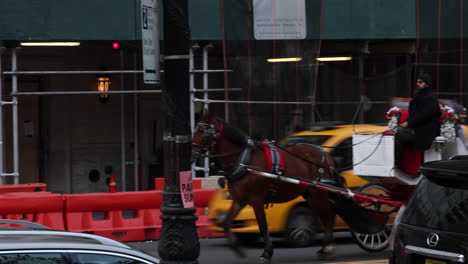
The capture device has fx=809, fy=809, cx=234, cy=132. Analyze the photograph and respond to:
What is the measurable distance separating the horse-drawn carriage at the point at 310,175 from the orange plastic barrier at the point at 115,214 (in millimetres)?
3632

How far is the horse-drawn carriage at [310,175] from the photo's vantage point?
11.4 metres

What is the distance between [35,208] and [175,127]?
24.2ft

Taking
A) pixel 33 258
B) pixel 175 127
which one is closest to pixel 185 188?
pixel 175 127

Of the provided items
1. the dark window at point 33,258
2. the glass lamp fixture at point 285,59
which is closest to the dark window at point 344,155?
the glass lamp fixture at point 285,59

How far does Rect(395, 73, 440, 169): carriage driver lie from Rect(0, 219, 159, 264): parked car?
22.1ft

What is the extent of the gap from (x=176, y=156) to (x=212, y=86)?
14050 millimetres

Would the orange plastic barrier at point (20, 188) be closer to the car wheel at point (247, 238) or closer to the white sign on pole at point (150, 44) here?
the car wheel at point (247, 238)

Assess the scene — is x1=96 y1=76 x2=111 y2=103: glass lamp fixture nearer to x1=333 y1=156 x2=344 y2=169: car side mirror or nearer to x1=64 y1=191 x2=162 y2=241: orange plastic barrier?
x1=64 y1=191 x2=162 y2=241: orange plastic barrier

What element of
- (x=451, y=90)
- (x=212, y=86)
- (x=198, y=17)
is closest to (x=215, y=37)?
(x=198, y=17)

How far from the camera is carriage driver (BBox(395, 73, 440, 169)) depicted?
36.7 feet

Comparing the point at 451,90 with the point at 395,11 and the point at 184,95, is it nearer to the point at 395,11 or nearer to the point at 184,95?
the point at 395,11

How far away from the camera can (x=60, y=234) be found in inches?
213

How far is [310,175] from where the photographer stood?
1202cm

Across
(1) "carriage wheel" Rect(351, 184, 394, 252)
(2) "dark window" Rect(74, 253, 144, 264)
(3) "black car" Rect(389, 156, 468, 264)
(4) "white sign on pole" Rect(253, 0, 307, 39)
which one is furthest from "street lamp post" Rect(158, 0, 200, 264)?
(4) "white sign on pole" Rect(253, 0, 307, 39)
